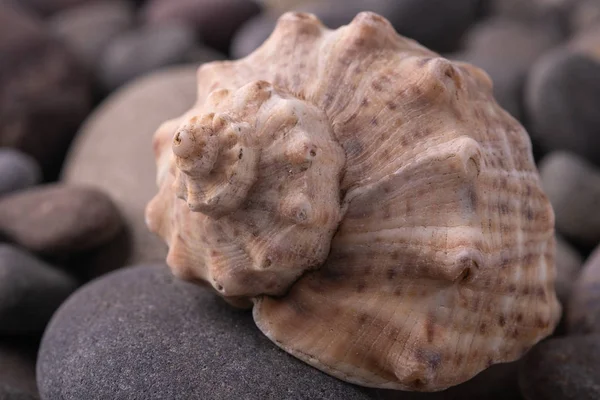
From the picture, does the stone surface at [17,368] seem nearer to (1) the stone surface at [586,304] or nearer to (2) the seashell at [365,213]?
(2) the seashell at [365,213]

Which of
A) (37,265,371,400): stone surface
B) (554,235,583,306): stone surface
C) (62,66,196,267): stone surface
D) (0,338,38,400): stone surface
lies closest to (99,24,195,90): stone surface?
(62,66,196,267): stone surface

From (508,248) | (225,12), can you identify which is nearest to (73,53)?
(225,12)

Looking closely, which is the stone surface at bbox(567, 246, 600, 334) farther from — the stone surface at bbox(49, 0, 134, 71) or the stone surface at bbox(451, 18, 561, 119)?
the stone surface at bbox(49, 0, 134, 71)

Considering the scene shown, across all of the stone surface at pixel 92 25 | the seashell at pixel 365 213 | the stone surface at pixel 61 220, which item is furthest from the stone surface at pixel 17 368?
the stone surface at pixel 92 25

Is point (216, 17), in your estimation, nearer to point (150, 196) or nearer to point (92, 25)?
point (92, 25)

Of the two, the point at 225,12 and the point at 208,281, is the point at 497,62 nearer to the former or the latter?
the point at 225,12

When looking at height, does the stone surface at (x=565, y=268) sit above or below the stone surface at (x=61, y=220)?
below

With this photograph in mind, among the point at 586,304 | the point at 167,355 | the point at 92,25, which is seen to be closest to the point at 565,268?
the point at 586,304
